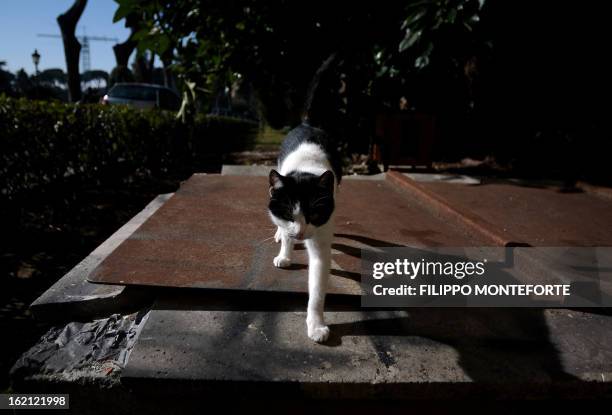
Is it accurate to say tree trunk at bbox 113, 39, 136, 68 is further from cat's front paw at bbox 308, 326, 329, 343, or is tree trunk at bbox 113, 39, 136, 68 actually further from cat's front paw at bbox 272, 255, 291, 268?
cat's front paw at bbox 308, 326, 329, 343

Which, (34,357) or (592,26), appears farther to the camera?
(592,26)

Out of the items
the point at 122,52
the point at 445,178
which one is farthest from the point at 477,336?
the point at 122,52

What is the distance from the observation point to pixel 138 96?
11.7 metres

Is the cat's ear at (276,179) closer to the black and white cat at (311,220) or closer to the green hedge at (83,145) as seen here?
the black and white cat at (311,220)

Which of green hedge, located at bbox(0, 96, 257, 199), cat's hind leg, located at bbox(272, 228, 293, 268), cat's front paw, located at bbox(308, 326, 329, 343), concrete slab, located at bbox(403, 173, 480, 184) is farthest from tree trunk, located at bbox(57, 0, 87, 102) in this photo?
cat's front paw, located at bbox(308, 326, 329, 343)

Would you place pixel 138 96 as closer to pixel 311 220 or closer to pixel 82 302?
pixel 82 302

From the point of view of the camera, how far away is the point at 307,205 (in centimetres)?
182

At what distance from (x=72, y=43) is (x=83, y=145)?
43.6 ft

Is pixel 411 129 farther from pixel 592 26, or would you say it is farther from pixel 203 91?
pixel 203 91

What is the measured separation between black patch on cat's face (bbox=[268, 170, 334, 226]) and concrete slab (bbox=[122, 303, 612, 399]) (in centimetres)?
46

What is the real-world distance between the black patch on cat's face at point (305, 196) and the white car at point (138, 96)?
10.6 m

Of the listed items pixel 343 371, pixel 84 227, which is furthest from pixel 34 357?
pixel 84 227

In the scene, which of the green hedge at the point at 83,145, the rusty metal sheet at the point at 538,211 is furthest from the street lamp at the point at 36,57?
the rusty metal sheet at the point at 538,211

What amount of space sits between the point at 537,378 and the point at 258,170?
4112 mm
